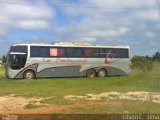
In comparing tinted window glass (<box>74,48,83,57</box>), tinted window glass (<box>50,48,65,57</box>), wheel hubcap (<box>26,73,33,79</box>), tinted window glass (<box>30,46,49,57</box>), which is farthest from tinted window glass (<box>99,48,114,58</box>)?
wheel hubcap (<box>26,73,33,79</box>)

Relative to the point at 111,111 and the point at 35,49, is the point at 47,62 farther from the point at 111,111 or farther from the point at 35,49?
the point at 111,111

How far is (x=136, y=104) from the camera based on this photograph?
26.3ft

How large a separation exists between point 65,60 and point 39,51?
2.38 m

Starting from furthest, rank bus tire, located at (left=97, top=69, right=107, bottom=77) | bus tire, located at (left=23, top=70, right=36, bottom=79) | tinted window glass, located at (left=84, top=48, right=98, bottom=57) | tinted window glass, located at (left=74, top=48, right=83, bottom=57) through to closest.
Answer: bus tire, located at (left=97, top=69, right=107, bottom=77)
tinted window glass, located at (left=84, top=48, right=98, bottom=57)
tinted window glass, located at (left=74, top=48, right=83, bottom=57)
bus tire, located at (left=23, top=70, right=36, bottom=79)

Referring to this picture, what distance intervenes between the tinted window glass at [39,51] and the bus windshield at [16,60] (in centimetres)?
85

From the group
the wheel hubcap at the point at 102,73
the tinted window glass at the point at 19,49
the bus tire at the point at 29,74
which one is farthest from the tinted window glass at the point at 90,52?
the tinted window glass at the point at 19,49

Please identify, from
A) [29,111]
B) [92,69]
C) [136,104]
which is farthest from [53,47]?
[136,104]

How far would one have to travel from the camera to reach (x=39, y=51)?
35.1m

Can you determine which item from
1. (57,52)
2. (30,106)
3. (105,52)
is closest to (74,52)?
(57,52)

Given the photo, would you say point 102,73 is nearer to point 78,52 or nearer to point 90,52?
point 90,52

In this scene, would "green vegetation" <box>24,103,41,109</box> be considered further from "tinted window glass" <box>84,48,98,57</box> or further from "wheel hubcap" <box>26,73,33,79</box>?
"tinted window glass" <box>84,48,98,57</box>

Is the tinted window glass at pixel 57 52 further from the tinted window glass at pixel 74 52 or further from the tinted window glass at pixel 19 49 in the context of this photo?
the tinted window glass at pixel 19 49

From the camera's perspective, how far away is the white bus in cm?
3425

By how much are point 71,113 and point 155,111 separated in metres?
4.66
